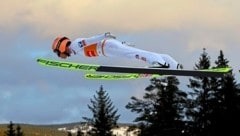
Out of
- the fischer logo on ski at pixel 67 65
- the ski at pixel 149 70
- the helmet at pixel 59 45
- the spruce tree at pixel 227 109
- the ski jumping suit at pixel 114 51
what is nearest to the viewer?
the ski jumping suit at pixel 114 51

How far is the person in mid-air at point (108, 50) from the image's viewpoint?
21562 millimetres

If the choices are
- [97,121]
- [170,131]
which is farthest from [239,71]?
[97,121]

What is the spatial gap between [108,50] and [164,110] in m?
42.3

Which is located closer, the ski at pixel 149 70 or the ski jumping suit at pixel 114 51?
the ski jumping suit at pixel 114 51

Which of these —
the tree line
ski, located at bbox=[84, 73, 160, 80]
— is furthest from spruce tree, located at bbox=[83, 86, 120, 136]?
ski, located at bbox=[84, 73, 160, 80]

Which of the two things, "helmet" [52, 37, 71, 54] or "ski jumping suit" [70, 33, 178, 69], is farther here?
"helmet" [52, 37, 71, 54]

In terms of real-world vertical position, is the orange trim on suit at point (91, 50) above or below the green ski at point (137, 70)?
above

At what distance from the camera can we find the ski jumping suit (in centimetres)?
2152

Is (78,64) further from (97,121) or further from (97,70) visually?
(97,121)

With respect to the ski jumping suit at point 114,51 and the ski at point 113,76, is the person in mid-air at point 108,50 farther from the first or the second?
the ski at point 113,76

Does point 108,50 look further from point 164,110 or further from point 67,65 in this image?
point 164,110

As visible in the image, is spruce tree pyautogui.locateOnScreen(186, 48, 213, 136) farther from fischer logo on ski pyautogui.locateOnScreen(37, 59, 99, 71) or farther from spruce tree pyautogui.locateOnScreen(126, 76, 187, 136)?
fischer logo on ski pyautogui.locateOnScreen(37, 59, 99, 71)

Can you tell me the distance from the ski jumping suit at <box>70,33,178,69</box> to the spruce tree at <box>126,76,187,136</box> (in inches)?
1593

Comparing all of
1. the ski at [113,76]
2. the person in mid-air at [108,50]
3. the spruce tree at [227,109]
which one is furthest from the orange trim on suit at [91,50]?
the spruce tree at [227,109]
